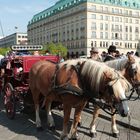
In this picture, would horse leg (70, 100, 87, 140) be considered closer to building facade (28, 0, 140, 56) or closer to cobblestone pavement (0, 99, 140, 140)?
cobblestone pavement (0, 99, 140, 140)

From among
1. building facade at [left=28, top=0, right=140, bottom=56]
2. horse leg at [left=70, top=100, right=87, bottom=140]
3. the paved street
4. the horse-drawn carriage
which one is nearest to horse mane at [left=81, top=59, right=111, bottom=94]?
horse leg at [left=70, top=100, right=87, bottom=140]

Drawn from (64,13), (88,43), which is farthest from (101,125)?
(64,13)

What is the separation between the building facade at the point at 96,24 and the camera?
113 m

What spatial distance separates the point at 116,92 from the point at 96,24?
110 m

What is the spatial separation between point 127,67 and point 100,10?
4300 inches

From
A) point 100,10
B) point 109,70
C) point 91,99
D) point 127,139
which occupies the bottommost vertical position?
point 127,139

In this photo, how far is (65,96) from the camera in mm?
6629

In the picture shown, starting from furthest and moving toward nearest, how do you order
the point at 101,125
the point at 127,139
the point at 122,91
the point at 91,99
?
the point at 101,125 → the point at 127,139 → the point at 91,99 → the point at 122,91

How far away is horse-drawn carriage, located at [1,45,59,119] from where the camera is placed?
9242 millimetres

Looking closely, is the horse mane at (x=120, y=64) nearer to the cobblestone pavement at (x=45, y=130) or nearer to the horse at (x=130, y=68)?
the horse at (x=130, y=68)

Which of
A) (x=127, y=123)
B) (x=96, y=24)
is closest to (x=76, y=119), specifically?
(x=127, y=123)

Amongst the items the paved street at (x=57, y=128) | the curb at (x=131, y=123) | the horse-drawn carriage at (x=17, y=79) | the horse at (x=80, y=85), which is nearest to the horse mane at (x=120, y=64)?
the horse at (x=80, y=85)

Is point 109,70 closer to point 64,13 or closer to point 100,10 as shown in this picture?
point 100,10

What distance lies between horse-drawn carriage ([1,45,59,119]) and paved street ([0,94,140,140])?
364 mm
